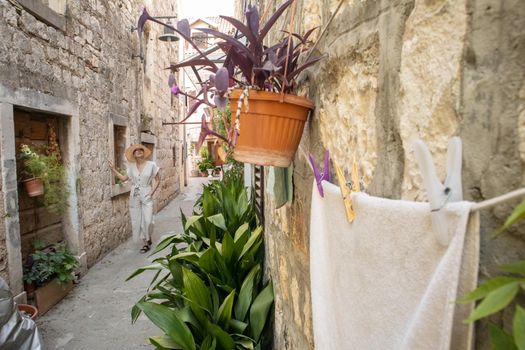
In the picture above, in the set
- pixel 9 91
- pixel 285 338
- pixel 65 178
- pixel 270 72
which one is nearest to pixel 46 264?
pixel 65 178

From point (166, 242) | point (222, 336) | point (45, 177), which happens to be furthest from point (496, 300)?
point (45, 177)

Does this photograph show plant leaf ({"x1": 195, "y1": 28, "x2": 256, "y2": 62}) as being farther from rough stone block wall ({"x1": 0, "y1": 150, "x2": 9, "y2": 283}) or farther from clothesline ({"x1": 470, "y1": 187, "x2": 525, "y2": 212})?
rough stone block wall ({"x1": 0, "y1": 150, "x2": 9, "y2": 283})

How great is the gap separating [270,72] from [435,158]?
2.06 ft

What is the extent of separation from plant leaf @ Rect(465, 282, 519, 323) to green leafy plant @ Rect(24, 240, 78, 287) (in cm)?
397

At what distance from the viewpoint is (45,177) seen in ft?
12.2

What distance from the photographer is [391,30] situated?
701mm

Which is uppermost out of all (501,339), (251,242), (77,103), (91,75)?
(91,75)

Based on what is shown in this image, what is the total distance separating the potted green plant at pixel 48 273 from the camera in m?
3.49

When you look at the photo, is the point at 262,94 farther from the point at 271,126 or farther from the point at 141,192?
the point at 141,192

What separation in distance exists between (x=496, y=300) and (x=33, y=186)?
4045mm

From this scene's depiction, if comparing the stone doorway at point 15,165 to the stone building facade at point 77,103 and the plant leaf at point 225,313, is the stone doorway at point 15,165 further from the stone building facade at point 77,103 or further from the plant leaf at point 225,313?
the plant leaf at point 225,313

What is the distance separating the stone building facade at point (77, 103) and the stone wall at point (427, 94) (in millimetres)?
3123

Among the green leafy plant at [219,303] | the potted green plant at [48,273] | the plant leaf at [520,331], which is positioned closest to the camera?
the plant leaf at [520,331]

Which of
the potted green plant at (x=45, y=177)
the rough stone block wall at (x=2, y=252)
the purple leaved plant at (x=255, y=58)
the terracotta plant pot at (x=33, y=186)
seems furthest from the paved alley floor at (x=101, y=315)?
the purple leaved plant at (x=255, y=58)
